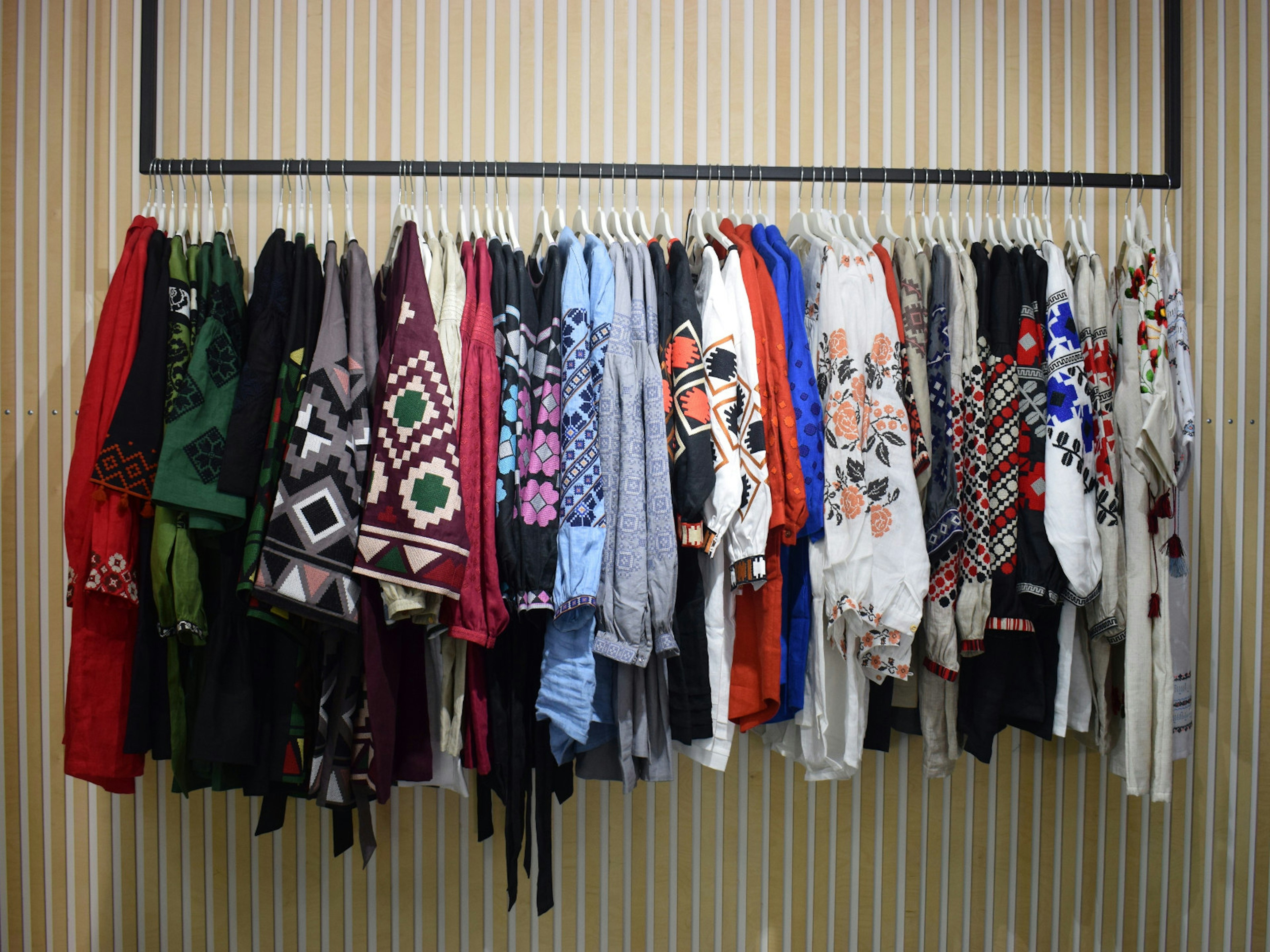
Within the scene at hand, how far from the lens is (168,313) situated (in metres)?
1.59

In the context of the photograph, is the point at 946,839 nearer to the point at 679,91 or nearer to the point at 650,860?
the point at 650,860

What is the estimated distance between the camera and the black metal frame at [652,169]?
5.88ft

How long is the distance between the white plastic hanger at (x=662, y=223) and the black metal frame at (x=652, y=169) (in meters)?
0.07

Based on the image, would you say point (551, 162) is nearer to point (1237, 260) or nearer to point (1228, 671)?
point (1237, 260)

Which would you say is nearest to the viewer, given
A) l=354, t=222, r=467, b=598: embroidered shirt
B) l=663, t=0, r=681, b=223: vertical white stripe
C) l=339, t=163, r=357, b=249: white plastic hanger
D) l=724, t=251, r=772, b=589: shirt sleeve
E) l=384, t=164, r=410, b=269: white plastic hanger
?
l=354, t=222, r=467, b=598: embroidered shirt

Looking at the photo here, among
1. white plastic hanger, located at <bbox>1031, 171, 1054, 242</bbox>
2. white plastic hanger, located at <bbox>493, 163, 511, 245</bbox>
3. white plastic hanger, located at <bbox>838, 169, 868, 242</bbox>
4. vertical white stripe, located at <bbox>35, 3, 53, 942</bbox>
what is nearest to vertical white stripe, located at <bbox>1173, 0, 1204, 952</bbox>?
white plastic hanger, located at <bbox>1031, 171, 1054, 242</bbox>

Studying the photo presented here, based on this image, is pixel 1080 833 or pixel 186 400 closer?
pixel 186 400

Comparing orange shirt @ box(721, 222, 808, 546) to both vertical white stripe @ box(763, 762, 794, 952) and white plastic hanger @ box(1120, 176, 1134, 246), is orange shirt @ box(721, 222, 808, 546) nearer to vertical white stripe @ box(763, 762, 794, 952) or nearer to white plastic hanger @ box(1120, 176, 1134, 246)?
vertical white stripe @ box(763, 762, 794, 952)

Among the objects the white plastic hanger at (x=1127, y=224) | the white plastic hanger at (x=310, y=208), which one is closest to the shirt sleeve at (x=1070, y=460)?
the white plastic hanger at (x=1127, y=224)

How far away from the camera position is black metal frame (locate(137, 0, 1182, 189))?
5.88 ft

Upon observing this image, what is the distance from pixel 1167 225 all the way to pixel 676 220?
121cm

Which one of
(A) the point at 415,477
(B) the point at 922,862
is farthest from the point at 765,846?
(A) the point at 415,477

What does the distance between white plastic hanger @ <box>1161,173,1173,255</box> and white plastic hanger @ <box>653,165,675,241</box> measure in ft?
3.77

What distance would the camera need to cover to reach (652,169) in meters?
1.81
